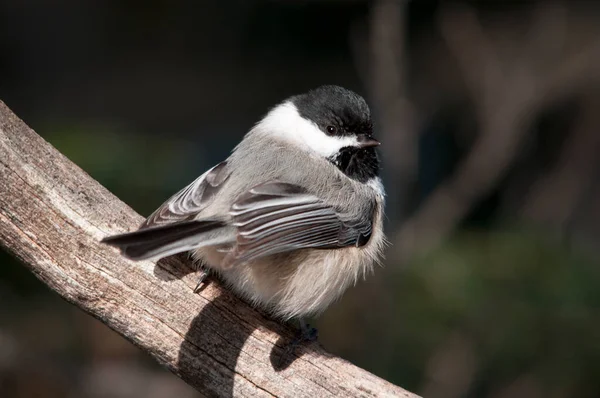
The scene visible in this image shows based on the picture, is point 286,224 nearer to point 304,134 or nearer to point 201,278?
point 201,278

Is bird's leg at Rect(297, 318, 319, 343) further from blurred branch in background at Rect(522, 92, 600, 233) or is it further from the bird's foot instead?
blurred branch in background at Rect(522, 92, 600, 233)

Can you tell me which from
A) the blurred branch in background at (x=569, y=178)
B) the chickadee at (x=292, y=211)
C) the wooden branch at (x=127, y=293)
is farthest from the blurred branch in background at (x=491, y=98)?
the wooden branch at (x=127, y=293)

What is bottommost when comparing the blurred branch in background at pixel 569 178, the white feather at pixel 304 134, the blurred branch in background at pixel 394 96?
the white feather at pixel 304 134

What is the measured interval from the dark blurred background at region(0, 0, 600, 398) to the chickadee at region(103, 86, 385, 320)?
904 mm

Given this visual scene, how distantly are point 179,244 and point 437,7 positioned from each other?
2987 millimetres

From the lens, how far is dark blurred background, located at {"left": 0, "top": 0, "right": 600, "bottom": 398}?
3072 mm

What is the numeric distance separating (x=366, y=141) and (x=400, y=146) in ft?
3.27

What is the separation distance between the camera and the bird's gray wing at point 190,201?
190cm

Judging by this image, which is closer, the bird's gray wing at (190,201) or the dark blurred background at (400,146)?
the bird's gray wing at (190,201)

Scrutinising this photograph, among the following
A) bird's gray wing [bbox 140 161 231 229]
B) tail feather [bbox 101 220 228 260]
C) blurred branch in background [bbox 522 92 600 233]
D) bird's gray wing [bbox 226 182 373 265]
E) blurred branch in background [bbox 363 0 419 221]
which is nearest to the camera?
tail feather [bbox 101 220 228 260]

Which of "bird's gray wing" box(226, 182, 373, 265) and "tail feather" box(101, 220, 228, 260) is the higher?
"bird's gray wing" box(226, 182, 373, 265)

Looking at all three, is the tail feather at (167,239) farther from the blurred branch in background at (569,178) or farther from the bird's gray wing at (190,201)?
the blurred branch in background at (569,178)

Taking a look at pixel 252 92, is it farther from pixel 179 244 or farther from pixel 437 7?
pixel 179 244

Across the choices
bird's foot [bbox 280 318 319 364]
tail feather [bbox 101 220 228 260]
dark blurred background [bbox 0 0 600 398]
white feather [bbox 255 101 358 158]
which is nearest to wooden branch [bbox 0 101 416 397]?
bird's foot [bbox 280 318 319 364]
